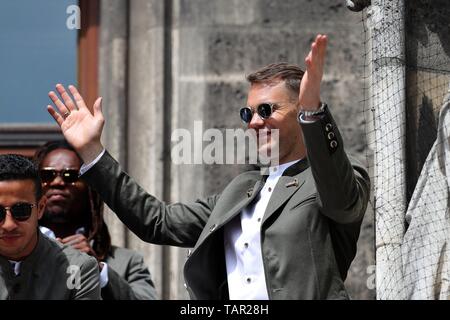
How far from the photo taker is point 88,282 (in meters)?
5.91

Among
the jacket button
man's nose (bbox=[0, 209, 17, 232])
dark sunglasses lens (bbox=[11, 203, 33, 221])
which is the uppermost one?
the jacket button

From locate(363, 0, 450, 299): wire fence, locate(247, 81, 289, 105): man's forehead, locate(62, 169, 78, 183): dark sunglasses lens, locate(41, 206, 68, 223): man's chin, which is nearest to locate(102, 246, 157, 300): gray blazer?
locate(41, 206, 68, 223): man's chin

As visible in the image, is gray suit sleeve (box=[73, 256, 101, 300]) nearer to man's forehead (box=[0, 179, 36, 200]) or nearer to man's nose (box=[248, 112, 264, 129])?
man's forehead (box=[0, 179, 36, 200])

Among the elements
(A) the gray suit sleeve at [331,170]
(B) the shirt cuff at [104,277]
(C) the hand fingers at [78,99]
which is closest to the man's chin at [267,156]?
(A) the gray suit sleeve at [331,170]

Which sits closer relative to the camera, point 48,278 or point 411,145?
point 48,278

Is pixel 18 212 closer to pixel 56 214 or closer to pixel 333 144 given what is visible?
pixel 56 214

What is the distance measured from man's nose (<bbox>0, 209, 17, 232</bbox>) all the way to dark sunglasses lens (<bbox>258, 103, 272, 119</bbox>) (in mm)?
977

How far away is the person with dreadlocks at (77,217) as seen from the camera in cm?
695

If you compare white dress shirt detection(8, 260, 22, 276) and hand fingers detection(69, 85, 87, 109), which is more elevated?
hand fingers detection(69, 85, 87, 109)

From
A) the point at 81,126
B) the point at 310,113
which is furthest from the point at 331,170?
the point at 81,126

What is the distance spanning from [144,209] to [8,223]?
486 mm

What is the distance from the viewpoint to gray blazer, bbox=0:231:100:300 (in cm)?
584

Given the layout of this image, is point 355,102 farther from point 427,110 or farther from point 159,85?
point 427,110

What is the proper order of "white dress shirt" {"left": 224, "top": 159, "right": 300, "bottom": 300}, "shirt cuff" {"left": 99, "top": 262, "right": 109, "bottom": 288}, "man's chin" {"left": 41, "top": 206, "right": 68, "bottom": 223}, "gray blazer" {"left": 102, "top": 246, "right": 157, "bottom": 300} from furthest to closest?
"man's chin" {"left": 41, "top": 206, "right": 68, "bottom": 223}, "gray blazer" {"left": 102, "top": 246, "right": 157, "bottom": 300}, "shirt cuff" {"left": 99, "top": 262, "right": 109, "bottom": 288}, "white dress shirt" {"left": 224, "top": 159, "right": 300, "bottom": 300}
